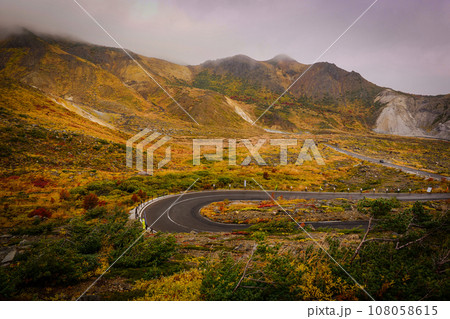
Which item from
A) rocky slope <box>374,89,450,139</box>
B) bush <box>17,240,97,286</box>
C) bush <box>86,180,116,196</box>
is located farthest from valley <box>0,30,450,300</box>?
rocky slope <box>374,89,450,139</box>

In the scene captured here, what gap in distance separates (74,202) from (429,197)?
4516 centimetres

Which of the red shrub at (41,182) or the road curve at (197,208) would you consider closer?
the road curve at (197,208)

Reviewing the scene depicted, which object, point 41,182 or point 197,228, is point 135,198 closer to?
point 197,228

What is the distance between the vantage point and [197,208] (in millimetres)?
23734

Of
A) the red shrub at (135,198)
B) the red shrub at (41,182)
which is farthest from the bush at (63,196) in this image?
the red shrub at (135,198)

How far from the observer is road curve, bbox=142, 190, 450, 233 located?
729 inches

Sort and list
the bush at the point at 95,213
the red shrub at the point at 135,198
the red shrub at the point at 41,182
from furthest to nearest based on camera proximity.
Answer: the red shrub at the point at 135,198, the red shrub at the point at 41,182, the bush at the point at 95,213

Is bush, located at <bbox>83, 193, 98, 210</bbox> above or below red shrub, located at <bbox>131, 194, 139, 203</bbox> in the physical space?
above

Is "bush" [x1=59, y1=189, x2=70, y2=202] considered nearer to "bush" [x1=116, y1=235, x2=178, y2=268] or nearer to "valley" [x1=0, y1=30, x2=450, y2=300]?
"valley" [x1=0, y1=30, x2=450, y2=300]

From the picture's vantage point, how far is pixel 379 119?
16238 centimetres

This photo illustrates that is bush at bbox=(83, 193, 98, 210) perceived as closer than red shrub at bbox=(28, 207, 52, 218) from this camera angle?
No

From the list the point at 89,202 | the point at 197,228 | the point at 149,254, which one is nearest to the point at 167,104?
the point at 89,202

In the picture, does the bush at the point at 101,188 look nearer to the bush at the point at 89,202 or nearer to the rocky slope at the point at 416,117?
the bush at the point at 89,202

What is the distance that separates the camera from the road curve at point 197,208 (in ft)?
60.7
